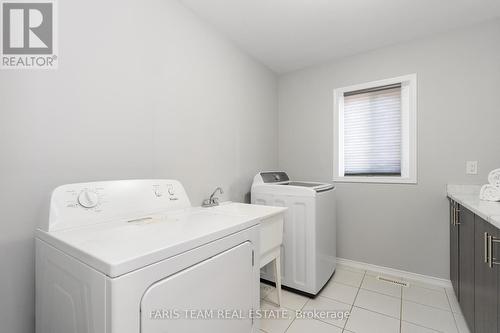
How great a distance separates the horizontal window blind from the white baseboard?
1.00 metres

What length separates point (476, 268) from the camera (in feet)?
4.43

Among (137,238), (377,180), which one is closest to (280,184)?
(377,180)

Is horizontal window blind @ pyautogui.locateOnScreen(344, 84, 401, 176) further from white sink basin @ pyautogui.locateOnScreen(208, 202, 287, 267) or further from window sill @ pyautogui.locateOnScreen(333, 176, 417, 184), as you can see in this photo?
white sink basin @ pyautogui.locateOnScreen(208, 202, 287, 267)

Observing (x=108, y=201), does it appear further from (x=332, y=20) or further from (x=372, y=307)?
(x=332, y=20)

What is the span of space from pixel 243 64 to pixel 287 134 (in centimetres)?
106

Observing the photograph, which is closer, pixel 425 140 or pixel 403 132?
pixel 425 140

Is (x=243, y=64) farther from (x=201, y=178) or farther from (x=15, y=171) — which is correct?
(x=15, y=171)

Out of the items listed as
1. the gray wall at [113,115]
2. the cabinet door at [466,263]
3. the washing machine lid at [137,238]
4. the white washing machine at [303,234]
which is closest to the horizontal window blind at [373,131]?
the white washing machine at [303,234]

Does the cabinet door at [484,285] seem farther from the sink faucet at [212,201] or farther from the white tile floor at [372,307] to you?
the sink faucet at [212,201]

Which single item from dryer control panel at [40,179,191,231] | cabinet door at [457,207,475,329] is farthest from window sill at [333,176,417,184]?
dryer control panel at [40,179,191,231]

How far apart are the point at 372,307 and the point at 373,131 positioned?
175 cm

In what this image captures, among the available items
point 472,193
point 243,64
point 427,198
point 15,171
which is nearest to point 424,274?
point 427,198

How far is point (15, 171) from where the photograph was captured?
100cm

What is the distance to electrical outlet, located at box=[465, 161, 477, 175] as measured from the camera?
78.9 inches
